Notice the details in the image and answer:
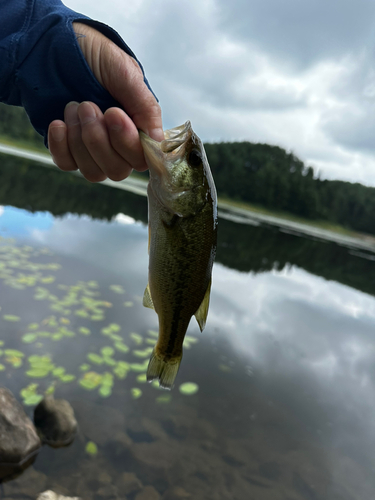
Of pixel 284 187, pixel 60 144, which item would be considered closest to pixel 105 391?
pixel 60 144

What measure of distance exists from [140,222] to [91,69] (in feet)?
42.1

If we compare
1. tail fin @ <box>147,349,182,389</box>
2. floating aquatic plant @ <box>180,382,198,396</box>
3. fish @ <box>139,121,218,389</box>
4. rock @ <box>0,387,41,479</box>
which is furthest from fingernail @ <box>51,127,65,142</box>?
floating aquatic plant @ <box>180,382,198,396</box>

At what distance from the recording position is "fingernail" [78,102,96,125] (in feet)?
6.33

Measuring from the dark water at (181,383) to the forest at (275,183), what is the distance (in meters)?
55.6

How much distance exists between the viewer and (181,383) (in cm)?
539

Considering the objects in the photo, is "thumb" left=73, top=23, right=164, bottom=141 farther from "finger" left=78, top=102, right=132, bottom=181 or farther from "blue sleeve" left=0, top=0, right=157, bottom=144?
"finger" left=78, top=102, right=132, bottom=181

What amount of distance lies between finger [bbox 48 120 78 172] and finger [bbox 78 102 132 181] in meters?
0.14

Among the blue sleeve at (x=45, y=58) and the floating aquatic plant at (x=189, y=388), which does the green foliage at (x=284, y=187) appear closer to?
the floating aquatic plant at (x=189, y=388)

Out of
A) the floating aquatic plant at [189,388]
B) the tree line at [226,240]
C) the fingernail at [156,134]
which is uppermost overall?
the fingernail at [156,134]

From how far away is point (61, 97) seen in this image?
208cm

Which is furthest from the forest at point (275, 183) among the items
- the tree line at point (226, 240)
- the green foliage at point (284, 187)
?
the tree line at point (226, 240)

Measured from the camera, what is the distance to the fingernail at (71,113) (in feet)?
6.66

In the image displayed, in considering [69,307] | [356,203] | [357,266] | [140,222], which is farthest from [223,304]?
[356,203]

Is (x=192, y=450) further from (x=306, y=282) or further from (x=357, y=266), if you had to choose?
(x=357, y=266)
